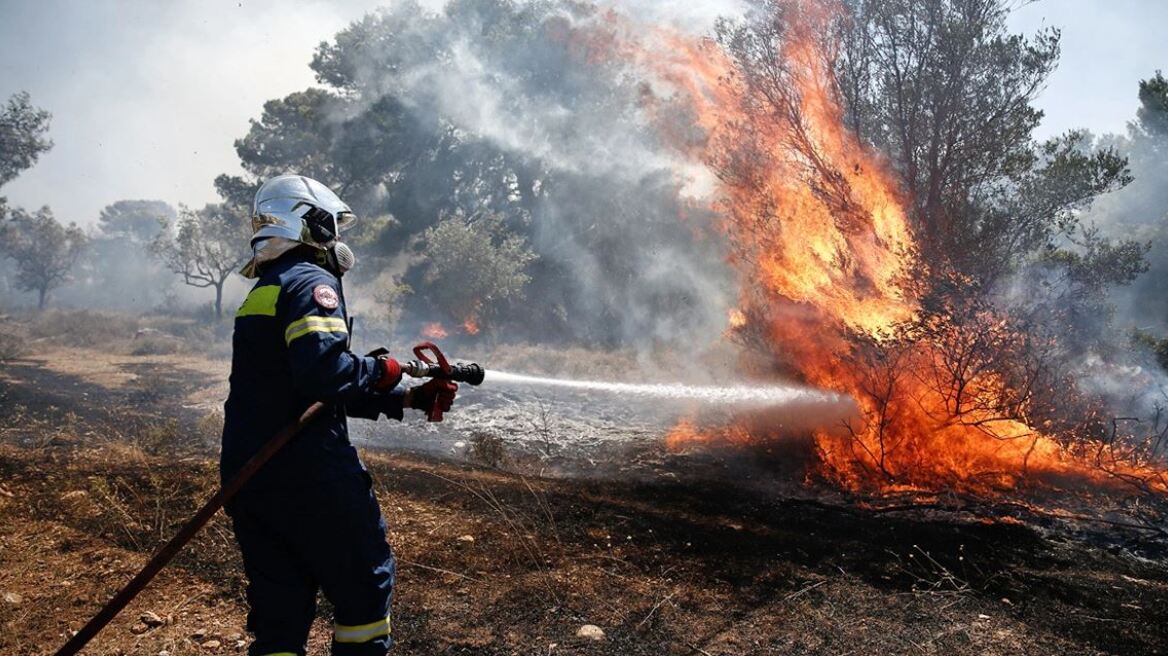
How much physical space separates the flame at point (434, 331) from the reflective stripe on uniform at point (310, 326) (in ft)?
80.6

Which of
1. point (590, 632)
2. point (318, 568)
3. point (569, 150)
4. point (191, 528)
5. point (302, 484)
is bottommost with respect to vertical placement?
point (590, 632)

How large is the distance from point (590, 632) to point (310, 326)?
2.48 metres

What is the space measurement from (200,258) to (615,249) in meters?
20.5

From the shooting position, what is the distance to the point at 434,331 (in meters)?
27.8

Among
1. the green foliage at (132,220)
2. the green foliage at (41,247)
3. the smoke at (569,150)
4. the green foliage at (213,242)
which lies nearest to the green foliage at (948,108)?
the smoke at (569,150)

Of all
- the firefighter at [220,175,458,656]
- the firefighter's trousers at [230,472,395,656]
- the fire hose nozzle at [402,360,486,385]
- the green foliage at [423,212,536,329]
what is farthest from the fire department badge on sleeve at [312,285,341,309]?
the green foliage at [423,212,536,329]

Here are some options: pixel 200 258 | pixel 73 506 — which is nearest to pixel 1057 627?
pixel 73 506

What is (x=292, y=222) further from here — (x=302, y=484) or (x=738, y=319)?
(x=738, y=319)

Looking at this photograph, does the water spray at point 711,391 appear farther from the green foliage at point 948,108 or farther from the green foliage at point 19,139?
the green foliage at point 19,139

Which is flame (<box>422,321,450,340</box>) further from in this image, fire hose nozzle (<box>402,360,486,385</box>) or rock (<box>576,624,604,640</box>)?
fire hose nozzle (<box>402,360,486,385</box>)

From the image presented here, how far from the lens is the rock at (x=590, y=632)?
13.1 feet

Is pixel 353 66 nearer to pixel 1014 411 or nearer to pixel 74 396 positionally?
pixel 74 396

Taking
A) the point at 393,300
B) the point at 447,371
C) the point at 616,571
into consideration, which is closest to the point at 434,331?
the point at 393,300

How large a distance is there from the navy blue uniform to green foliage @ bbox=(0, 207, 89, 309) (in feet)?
163
